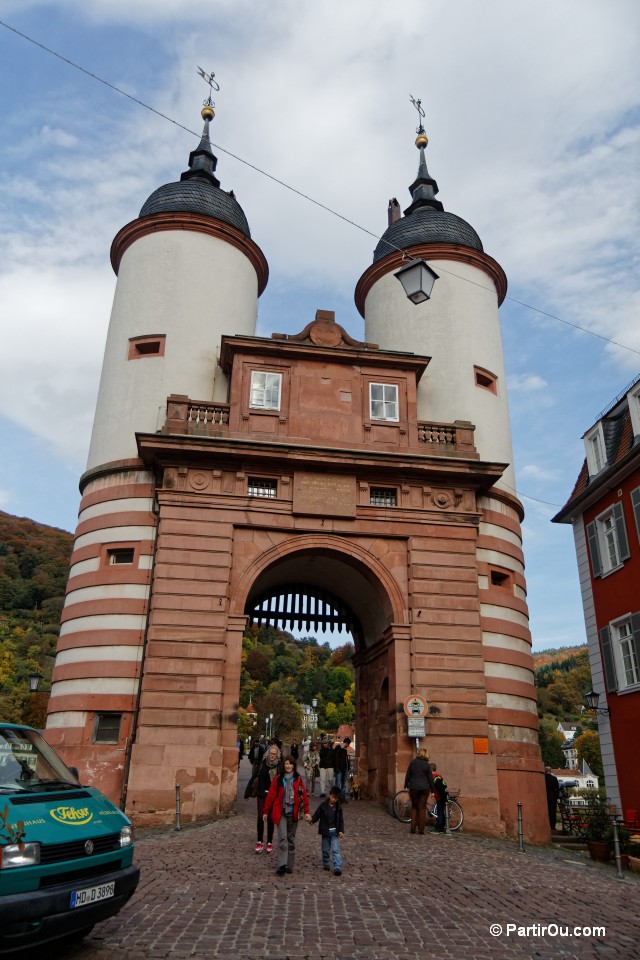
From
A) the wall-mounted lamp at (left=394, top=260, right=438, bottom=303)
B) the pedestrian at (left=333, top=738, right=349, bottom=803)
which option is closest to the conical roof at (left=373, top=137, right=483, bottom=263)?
the wall-mounted lamp at (left=394, top=260, right=438, bottom=303)

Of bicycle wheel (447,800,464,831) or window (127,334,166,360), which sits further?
window (127,334,166,360)

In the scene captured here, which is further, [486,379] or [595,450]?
[486,379]

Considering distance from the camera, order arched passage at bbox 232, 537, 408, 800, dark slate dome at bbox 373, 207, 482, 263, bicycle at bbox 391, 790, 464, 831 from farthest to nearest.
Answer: dark slate dome at bbox 373, 207, 482, 263
arched passage at bbox 232, 537, 408, 800
bicycle at bbox 391, 790, 464, 831

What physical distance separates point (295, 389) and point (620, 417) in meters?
10.9

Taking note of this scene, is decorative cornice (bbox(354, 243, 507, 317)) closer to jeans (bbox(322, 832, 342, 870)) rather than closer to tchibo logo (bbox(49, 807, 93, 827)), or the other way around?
jeans (bbox(322, 832, 342, 870))

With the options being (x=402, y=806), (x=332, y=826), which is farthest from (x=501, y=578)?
(x=332, y=826)

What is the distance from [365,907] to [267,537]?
39.7ft

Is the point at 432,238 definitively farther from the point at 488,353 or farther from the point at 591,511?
the point at 591,511

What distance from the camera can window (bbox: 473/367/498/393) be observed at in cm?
2531

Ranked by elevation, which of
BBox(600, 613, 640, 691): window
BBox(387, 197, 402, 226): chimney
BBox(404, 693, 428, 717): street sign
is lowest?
BBox(404, 693, 428, 717): street sign

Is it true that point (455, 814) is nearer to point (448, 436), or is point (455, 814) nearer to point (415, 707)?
point (415, 707)

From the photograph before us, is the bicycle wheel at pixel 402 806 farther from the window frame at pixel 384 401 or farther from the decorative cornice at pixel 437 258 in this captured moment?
the decorative cornice at pixel 437 258

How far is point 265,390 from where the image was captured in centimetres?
2200

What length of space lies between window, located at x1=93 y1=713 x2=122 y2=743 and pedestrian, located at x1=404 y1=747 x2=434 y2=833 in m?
7.62
